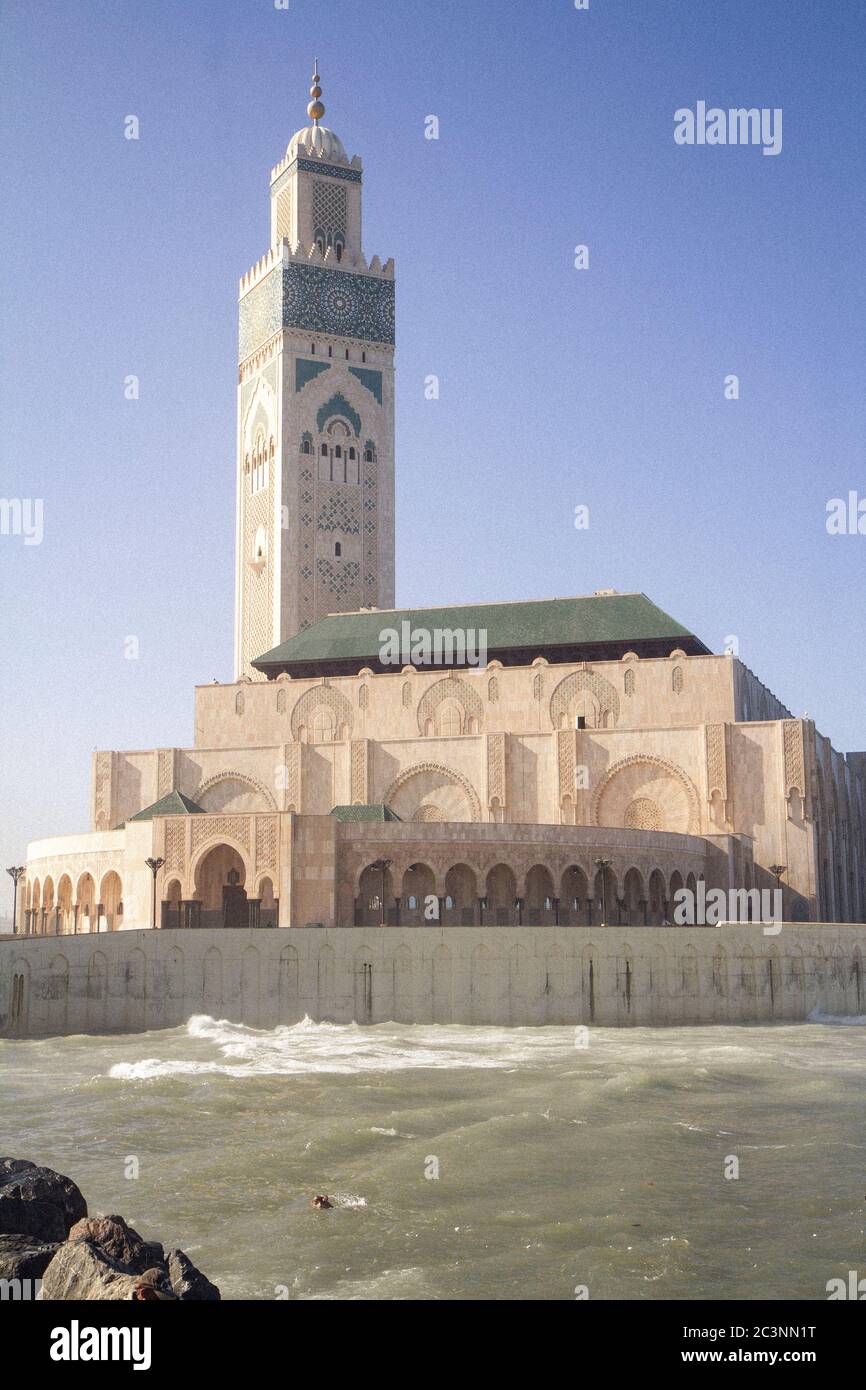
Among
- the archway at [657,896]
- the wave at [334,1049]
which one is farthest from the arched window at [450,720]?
the wave at [334,1049]

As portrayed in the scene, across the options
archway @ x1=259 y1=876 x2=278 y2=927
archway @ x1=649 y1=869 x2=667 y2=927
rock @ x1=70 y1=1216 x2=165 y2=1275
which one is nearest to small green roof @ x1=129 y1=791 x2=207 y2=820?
archway @ x1=259 y1=876 x2=278 y2=927

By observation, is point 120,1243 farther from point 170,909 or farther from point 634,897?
point 634,897

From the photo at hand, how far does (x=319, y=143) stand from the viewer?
76.2 m

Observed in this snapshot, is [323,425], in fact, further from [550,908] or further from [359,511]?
[550,908]

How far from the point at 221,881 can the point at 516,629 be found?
21.6 meters

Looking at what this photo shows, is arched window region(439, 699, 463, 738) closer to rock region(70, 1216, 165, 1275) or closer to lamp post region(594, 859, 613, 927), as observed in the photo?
lamp post region(594, 859, 613, 927)

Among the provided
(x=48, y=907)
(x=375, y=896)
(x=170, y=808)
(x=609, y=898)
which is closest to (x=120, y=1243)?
(x=375, y=896)

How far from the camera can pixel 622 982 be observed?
3962 cm

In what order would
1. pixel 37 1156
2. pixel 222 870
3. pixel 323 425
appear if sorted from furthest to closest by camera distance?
pixel 323 425, pixel 222 870, pixel 37 1156

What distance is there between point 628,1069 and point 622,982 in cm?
986

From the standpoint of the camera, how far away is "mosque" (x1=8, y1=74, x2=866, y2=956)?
4634 cm

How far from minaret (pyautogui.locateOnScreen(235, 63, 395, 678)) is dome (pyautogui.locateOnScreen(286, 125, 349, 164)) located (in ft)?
0.26

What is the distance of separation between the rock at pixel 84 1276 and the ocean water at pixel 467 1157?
2.20 metres
